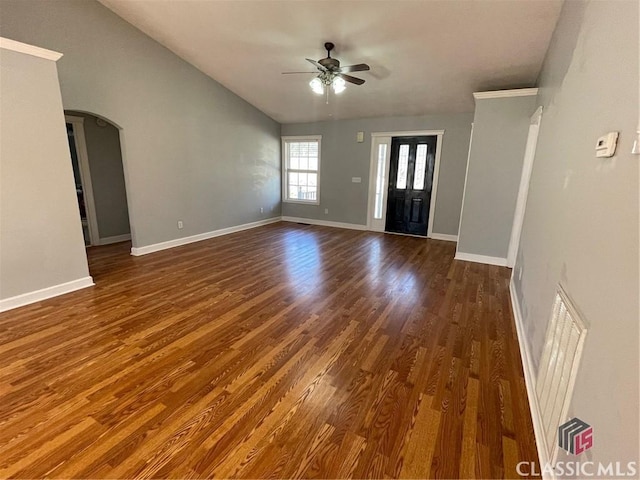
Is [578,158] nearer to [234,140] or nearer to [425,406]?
[425,406]

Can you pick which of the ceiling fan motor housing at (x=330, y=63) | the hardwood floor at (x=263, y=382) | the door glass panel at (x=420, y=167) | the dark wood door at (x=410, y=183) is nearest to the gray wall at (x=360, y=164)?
the dark wood door at (x=410, y=183)

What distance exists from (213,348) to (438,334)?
180cm

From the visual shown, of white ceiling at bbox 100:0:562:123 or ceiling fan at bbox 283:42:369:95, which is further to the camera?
ceiling fan at bbox 283:42:369:95

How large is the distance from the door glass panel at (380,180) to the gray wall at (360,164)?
229 millimetres

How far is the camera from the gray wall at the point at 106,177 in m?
4.74

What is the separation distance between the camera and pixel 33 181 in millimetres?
2680

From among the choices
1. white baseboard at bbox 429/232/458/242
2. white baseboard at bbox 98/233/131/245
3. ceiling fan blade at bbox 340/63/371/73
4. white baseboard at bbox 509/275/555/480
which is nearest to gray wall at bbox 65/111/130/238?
white baseboard at bbox 98/233/131/245

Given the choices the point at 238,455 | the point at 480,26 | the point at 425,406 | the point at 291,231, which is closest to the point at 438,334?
the point at 425,406

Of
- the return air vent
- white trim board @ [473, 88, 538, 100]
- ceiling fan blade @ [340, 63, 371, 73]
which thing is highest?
ceiling fan blade @ [340, 63, 371, 73]

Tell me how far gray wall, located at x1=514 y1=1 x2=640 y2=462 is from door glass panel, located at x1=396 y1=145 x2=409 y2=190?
3.92 metres

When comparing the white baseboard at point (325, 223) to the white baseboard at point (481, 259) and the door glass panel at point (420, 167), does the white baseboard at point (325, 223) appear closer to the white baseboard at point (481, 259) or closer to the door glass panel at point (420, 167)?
the door glass panel at point (420, 167)

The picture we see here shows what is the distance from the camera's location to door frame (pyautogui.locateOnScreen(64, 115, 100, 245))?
4484 mm

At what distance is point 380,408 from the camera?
5.35 feet

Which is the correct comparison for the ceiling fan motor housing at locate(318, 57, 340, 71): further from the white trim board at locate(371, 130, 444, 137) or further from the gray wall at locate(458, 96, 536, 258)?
the white trim board at locate(371, 130, 444, 137)
